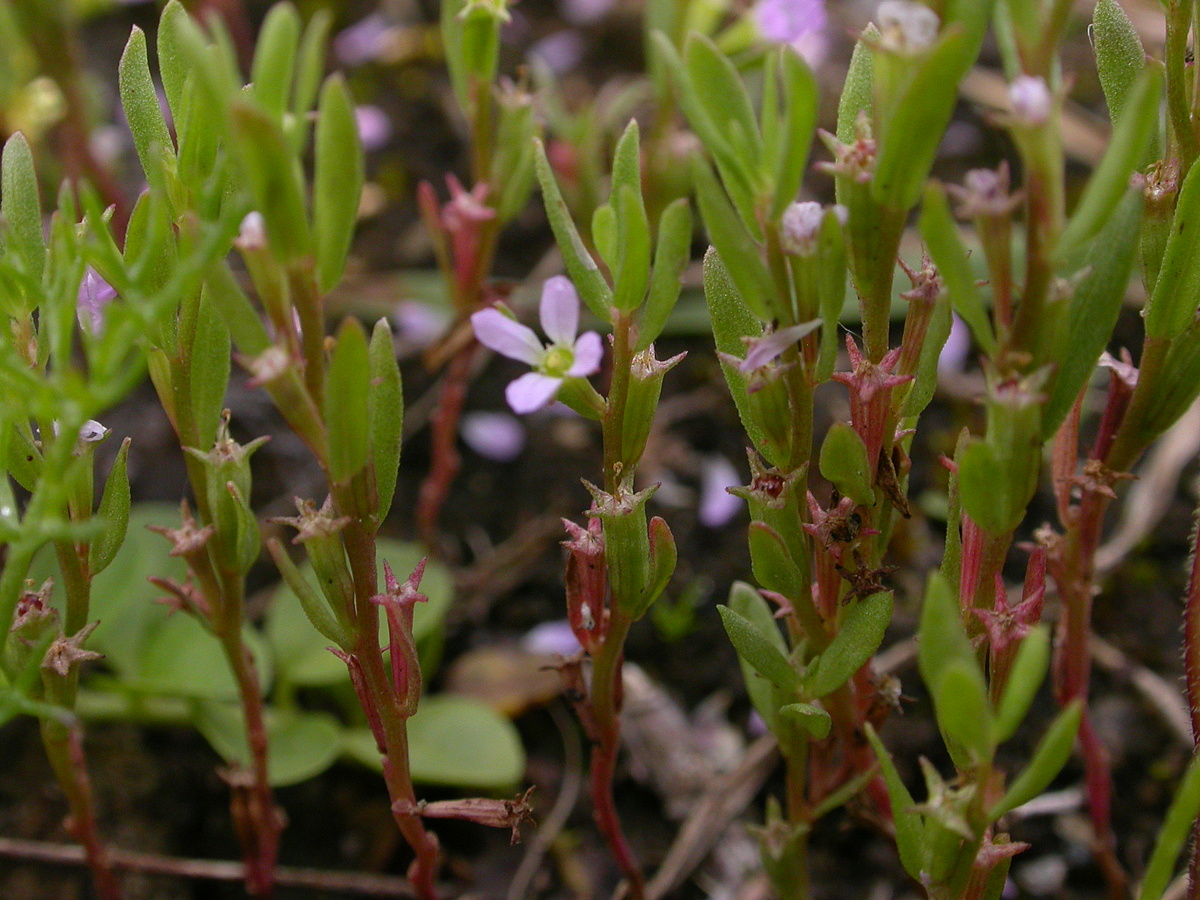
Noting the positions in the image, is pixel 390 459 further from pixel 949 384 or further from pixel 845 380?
pixel 949 384

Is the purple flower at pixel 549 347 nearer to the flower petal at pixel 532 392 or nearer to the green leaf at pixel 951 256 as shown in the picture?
the flower petal at pixel 532 392

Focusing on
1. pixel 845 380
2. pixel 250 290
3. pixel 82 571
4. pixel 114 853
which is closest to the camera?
pixel 845 380

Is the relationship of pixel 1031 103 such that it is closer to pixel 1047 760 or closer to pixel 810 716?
pixel 1047 760

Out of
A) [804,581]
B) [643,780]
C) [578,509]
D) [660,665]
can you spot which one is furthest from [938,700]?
[578,509]

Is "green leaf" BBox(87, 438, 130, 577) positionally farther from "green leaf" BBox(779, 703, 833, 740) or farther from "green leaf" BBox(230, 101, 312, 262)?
"green leaf" BBox(779, 703, 833, 740)

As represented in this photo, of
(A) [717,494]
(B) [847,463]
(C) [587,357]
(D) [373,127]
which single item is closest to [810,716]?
(B) [847,463]
